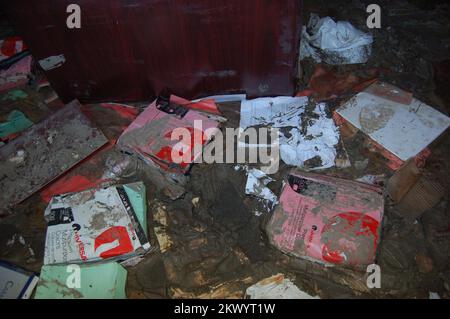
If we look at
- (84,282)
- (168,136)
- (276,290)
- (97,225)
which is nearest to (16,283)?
(84,282)

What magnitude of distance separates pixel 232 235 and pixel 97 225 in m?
0.69

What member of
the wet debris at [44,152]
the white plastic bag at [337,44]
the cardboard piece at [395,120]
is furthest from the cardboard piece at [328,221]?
the wet debris at [44,152]

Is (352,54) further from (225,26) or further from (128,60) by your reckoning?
(128,60)

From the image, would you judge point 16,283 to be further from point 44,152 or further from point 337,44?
point 337,44

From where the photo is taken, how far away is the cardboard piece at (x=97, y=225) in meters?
1.66

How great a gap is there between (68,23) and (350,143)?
169cm

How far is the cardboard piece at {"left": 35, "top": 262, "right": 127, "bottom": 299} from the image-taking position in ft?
5.17

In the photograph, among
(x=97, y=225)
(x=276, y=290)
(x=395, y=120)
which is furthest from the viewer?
(x=395, y=120)

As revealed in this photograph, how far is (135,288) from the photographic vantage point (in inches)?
66.4

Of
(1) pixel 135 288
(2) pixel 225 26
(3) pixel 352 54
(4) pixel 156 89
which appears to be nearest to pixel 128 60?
(4) pixel 156 89

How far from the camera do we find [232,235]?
178cm

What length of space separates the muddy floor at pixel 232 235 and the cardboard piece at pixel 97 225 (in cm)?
11

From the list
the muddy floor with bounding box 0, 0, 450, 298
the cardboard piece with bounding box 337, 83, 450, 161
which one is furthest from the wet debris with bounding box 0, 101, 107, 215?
the cardboard piece with bounding box 337, 83, 450, 161

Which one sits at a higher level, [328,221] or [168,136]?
[168,136]
